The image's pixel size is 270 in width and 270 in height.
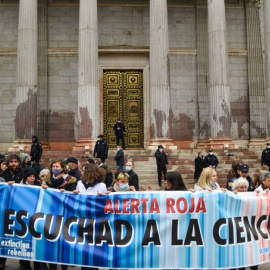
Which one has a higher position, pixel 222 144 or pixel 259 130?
pixel 259 130

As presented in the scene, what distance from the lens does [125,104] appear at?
26.0m

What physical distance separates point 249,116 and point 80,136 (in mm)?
11237

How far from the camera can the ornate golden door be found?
25.8 m

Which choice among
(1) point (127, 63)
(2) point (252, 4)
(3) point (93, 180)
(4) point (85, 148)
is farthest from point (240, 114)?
(3) point (93, 180)

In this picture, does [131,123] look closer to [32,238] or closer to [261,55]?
[261,55]

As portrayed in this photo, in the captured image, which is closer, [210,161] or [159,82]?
[210,161]

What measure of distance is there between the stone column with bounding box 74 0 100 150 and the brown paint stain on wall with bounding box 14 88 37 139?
2490 millimetres

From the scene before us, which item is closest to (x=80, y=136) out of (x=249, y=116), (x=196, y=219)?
(x=249, y=116)

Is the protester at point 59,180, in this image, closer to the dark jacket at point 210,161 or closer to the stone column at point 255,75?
the dark jacket at point 210,161

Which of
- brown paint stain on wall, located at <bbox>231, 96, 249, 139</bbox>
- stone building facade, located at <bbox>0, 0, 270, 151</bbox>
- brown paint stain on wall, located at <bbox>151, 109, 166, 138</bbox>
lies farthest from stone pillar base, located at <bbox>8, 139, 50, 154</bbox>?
brown paint stain on wall, located at <bbox>231, 96, 249, 139</bbox>

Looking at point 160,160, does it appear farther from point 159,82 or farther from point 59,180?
point 59,180

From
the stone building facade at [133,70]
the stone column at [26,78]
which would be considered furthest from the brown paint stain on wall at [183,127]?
the stone column at [26,78]

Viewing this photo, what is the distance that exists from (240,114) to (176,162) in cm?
815

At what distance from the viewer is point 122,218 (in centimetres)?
691
